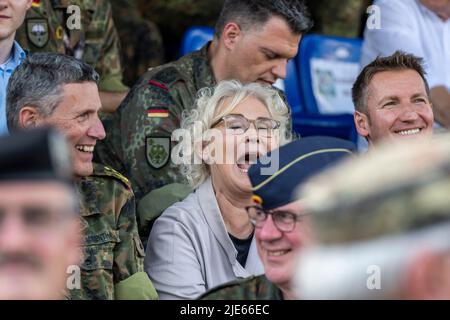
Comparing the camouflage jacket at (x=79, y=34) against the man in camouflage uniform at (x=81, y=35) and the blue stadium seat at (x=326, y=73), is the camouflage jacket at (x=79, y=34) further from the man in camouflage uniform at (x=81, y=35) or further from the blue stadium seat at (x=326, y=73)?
the blue stadium seat at (x=326, y=73)

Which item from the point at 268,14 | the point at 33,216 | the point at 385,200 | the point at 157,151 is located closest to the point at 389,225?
the point at 385,200

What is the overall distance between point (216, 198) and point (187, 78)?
3.24 feet

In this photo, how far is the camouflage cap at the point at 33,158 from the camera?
5.91ft

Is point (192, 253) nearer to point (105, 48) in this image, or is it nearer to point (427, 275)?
point (105, 48)

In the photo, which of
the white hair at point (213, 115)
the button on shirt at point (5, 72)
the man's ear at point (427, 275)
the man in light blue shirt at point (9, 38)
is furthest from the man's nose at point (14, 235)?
the man in light blue shirt at point (9, 38)

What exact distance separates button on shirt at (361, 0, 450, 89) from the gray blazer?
5.79 ft

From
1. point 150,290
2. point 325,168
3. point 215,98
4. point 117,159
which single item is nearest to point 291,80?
point 117,159

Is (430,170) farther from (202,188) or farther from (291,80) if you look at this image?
(291,80)

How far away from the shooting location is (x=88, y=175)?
3.96 meters

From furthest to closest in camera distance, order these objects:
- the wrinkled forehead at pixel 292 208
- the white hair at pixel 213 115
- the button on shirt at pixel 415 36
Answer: the button on shirt at pixel 415 36
the white hair at pixel 213 115
the wrinkled forehead at pixel 292 208

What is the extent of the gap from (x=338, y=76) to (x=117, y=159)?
2.59m

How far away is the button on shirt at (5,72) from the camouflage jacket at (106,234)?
41 cm

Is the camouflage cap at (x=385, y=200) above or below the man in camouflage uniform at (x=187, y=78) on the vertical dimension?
below

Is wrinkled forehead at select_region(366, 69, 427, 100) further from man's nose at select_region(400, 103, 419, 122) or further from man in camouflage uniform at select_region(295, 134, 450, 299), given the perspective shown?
man in camouflage uniform at select_region(295, 134, 450, 299)
